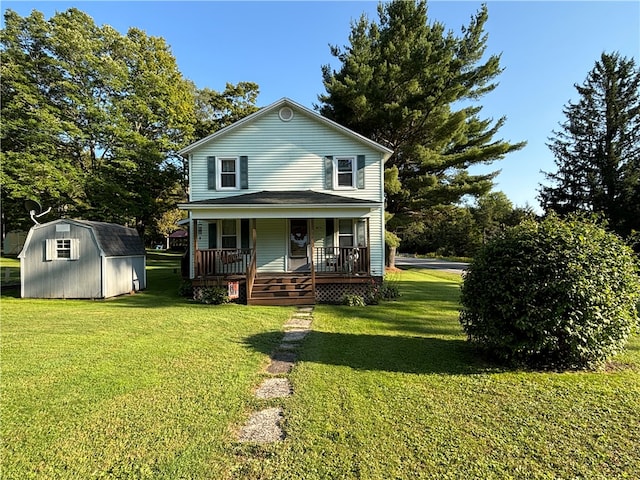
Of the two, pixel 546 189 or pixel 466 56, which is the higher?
pixel 466 56

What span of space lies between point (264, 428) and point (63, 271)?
11.8m

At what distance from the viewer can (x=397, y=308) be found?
1009 centimetres

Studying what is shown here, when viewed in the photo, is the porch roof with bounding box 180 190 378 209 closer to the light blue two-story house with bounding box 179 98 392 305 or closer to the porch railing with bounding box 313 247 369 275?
the light blue two-story house with bounding box 179 98 392 305

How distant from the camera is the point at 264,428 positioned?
3352 mm

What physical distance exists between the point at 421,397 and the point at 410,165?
20.2 meters

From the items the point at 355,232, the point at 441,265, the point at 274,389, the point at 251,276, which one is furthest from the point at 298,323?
the point at 441,265

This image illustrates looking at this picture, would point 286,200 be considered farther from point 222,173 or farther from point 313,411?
point 313,411

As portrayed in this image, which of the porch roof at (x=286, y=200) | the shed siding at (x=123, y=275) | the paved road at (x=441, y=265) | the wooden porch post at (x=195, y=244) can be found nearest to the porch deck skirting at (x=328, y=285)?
the wooden porch post at (x=195, y=244)

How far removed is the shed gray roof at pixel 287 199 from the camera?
36.9 ft

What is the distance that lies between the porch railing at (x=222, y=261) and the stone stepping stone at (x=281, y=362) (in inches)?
231

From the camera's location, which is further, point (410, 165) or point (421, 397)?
point (410, 165)

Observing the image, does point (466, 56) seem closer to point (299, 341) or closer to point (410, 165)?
point (410, 165)

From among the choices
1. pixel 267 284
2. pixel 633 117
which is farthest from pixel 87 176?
pixel 633 117

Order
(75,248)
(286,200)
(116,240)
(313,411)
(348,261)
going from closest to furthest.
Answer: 1. (313,411)
2. (286,200)
3. (75,248)
4. (348,261)
5. (116,240)
